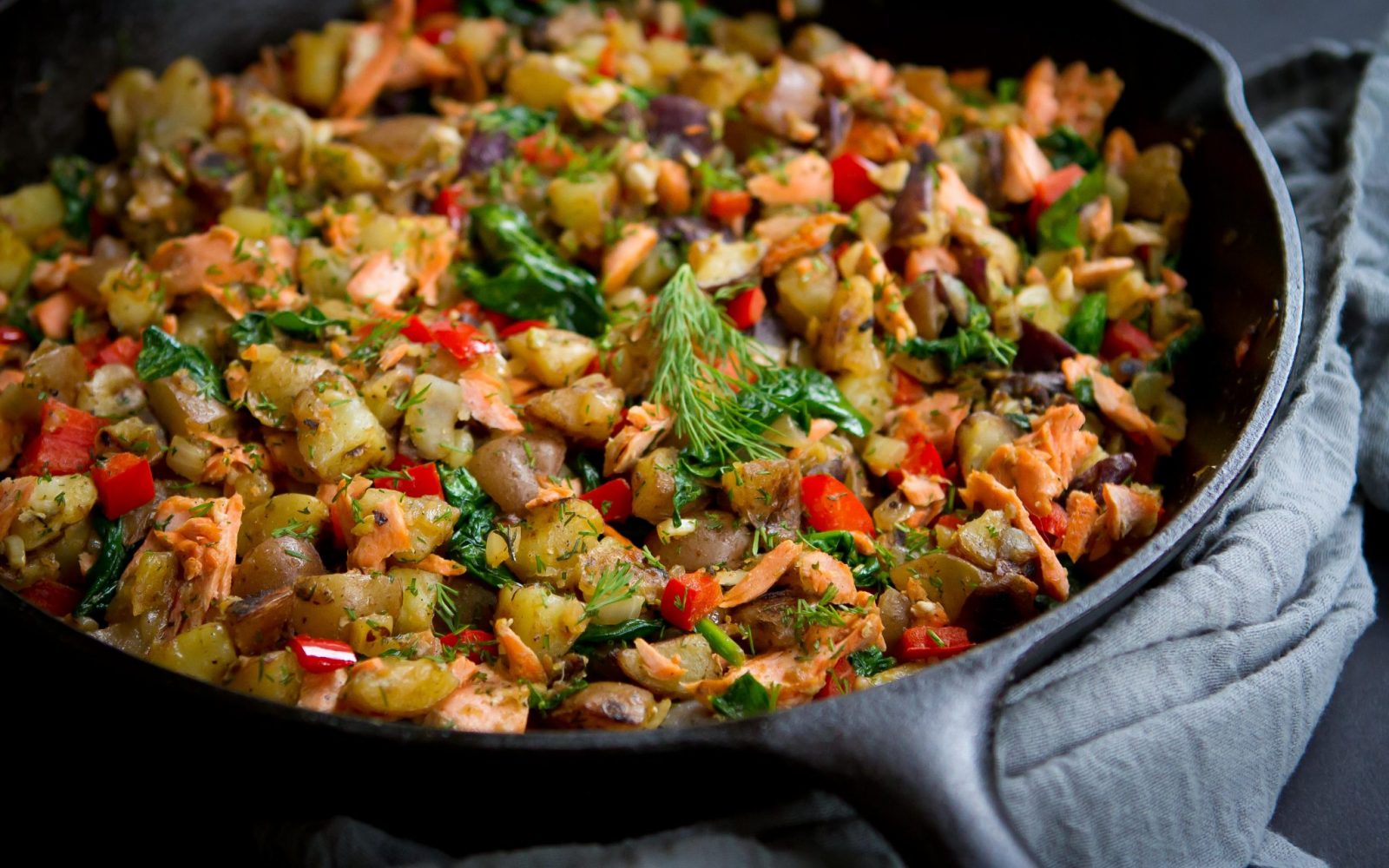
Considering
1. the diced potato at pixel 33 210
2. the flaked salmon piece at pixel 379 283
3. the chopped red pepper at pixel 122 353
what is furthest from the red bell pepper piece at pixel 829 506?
the diced potato at pixel 33 210

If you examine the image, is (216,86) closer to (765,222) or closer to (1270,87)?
(765,222)

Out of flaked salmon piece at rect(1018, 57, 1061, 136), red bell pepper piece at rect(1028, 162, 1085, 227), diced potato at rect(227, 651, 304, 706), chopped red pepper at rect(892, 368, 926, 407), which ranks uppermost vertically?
flaked salmon piece at rect(1018, 57, 1061, 136)

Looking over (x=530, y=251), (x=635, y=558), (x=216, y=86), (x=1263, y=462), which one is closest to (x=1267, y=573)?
(x=1263, y=462)

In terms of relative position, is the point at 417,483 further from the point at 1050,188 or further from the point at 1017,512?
the point at 1050,188

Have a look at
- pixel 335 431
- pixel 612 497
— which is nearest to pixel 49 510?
pixel 335 431

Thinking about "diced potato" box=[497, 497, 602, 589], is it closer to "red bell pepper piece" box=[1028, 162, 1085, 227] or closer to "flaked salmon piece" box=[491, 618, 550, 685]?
"flaked salmon piece" box=[491, 618, 550, 685]

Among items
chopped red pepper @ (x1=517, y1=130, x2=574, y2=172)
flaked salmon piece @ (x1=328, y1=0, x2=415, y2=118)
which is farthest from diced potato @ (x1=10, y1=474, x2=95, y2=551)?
flaked salmon piece @ (x1=328, y1=0, x2=415, y2=118)
